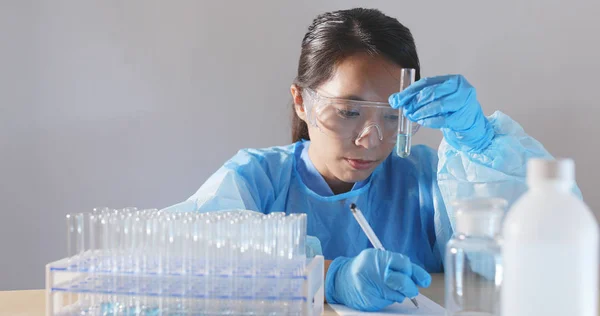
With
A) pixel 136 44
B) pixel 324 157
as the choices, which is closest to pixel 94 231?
pixel 324 157

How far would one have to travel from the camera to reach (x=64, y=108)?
282cm

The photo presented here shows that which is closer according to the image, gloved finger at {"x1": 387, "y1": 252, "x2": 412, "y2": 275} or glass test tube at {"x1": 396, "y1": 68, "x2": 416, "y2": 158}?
gloved finger at {"x1": 387, "y1": 252, "x2": 412, "y2": 275}

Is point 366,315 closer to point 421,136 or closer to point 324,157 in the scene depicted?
point 324,157

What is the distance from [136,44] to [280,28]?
0.61 m

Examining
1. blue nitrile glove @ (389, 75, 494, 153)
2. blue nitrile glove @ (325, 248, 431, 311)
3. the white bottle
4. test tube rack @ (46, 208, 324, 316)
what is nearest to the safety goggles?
blue nitrile glove @ (389, 75, 494, 153)

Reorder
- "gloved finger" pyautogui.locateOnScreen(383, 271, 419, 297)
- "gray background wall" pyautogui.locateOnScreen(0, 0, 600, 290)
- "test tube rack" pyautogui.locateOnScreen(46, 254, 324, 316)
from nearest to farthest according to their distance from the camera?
"test tube rack" pyautogui.locateOnScreen(46, 254, 324, 316) → "gloved finger" pyautogui.locateOnScreen(383, 271, 419, 297) → "gray background wall" pyautogui.locateOnScreen(0, 0, 600, 290)

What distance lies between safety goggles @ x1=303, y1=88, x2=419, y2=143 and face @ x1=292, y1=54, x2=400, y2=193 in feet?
0.06

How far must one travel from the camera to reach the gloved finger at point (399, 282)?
1534mm

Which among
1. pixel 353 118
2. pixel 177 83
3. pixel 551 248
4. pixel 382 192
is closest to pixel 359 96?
pixel 353 118

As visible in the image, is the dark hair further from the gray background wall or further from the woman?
the gray background wall

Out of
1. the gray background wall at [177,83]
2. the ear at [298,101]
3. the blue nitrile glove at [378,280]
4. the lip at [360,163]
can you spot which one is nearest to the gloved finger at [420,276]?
the blue nitrile glove at [378,280]

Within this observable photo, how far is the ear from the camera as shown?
2.42 metres

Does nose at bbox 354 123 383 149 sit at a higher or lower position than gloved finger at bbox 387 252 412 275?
higher

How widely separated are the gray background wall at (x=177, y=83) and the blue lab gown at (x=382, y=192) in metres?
0.45
